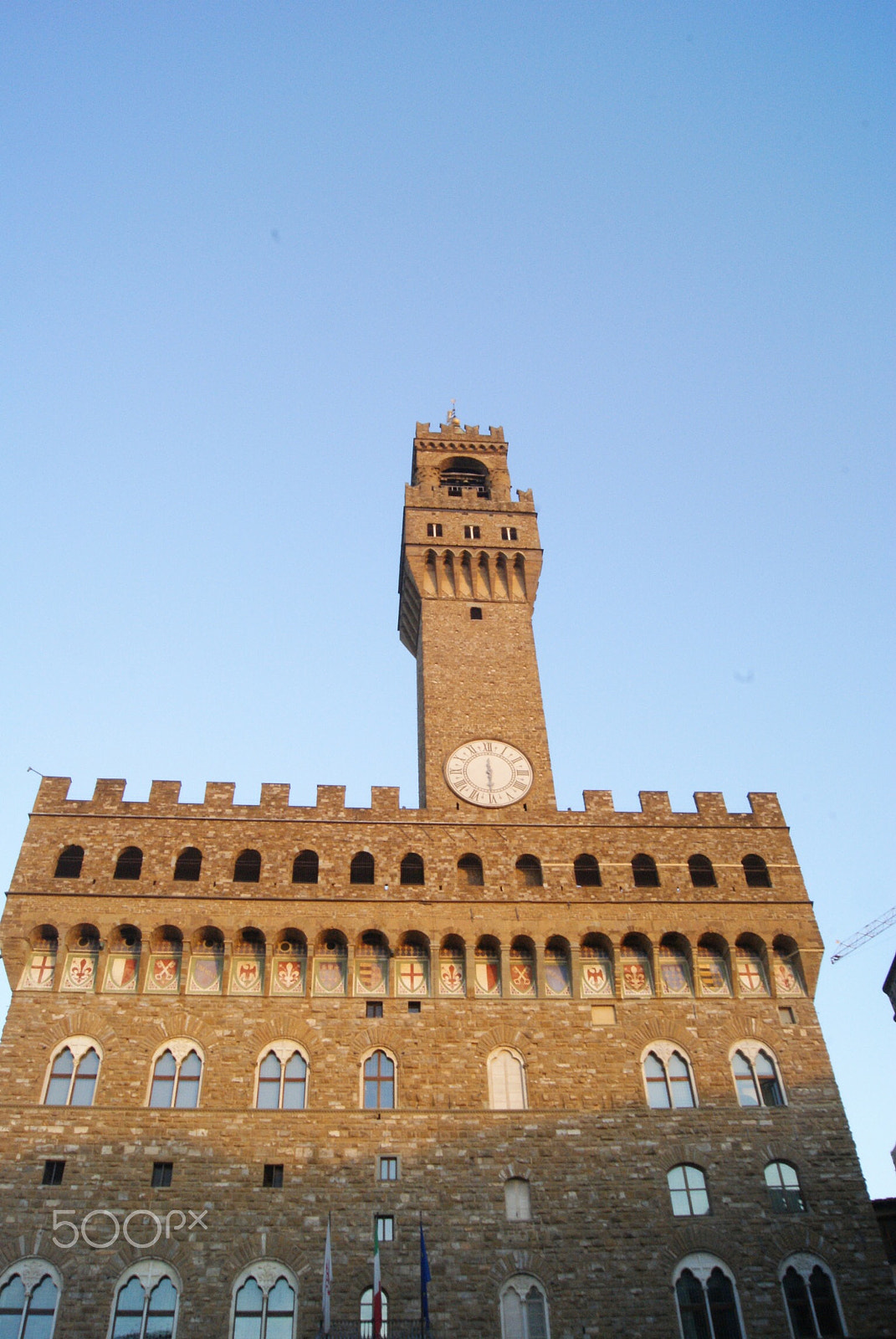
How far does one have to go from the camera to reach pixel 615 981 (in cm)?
3006

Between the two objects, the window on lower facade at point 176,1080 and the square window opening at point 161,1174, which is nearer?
the square window opening at point 161,1174

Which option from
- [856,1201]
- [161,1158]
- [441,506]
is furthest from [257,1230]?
[441,506]

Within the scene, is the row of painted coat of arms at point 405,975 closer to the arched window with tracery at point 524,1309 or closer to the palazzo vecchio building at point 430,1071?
the palazzo vecchio building at point 430,1071

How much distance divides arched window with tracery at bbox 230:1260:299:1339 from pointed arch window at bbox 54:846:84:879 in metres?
11.1

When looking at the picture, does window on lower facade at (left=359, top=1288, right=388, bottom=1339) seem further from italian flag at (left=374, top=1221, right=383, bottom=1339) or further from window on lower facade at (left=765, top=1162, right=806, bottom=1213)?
window on lower facade at (left=765, top=1162, right=806, bottom=1213)

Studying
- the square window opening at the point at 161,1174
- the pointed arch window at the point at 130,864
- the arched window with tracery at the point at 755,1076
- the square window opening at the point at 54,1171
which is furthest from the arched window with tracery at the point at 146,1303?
the arched window with tracery at the point at 755,1076

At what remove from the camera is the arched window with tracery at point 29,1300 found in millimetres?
23953

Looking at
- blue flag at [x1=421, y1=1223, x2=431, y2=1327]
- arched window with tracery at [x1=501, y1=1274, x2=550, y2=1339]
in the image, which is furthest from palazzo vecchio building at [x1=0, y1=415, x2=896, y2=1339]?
blue flag at [x1=421, y1=1223, x2=431, y2=1327]

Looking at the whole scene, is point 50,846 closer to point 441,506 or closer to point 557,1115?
point 557,1115

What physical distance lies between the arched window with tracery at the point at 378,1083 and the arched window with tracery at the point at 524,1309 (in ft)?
15.8

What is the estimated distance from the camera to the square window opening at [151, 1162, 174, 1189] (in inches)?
1020

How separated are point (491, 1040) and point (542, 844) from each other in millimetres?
5880

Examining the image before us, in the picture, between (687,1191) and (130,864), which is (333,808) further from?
(687,1191)

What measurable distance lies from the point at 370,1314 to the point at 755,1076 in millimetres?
11129
